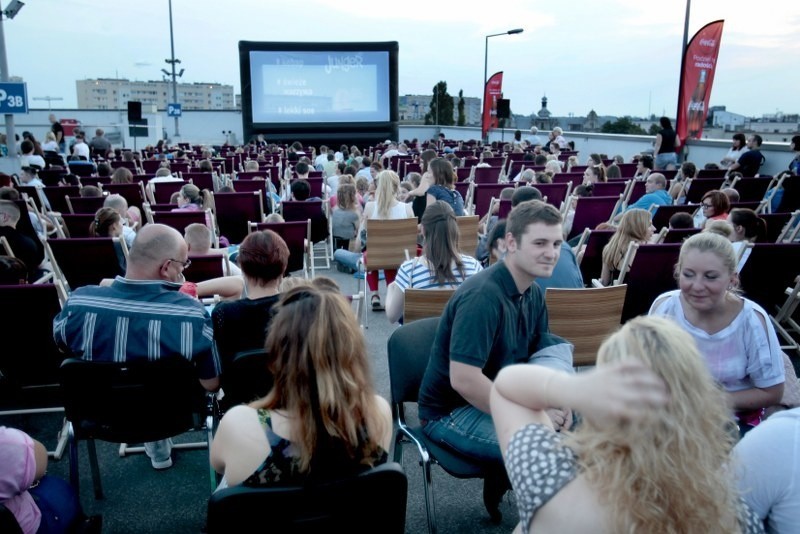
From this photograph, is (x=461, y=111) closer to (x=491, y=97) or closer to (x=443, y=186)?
(x=491, y=97)

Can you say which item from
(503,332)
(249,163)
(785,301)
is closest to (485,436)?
(503,332)

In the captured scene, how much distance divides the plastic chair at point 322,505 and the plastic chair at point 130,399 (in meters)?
1.02

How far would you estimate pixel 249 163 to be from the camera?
35.8 feet

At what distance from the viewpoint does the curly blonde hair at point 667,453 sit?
1146mm

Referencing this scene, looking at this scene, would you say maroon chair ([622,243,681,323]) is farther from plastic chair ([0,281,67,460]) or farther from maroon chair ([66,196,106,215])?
maroon chair ([66,196,106,215])

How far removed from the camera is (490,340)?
215 centimetres

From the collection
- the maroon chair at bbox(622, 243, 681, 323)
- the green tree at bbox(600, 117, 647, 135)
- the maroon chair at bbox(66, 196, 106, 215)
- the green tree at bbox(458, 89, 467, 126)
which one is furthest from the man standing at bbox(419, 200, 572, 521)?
the green tree at bbox(458, 89, 467, 126)

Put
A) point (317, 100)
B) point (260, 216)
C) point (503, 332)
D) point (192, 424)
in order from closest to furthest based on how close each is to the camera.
→ point (503, 332)
point (192, 424)
point (260, 216)
point (317, 100)

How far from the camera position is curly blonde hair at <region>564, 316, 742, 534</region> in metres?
1.15

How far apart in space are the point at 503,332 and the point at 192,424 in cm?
142

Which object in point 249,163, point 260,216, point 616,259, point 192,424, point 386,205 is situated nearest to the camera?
point 192,424

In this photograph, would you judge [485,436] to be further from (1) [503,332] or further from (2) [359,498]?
(2) [359,498]

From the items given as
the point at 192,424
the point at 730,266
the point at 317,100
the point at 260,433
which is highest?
the point at 317,100

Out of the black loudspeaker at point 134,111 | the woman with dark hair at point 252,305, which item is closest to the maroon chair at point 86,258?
the woman with dark hair at point 252,305
